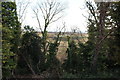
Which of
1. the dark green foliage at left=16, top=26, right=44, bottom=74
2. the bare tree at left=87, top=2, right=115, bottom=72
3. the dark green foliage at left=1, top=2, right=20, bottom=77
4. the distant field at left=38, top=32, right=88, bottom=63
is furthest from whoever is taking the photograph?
the distant field at left=38, top=32, right=88, bottom=63

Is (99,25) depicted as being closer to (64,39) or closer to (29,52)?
(64,39)

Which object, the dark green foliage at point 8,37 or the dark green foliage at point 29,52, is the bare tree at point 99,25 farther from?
the dark green foliage at point 8,37

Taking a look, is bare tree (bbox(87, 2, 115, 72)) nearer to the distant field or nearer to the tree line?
the tree line

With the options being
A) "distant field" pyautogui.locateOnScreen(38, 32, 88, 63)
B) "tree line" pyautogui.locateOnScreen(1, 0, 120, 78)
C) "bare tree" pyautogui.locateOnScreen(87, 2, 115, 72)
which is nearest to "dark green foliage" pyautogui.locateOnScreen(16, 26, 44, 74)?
"tree line" pyautogui.locateOnScreen(1, 0, 120, 78)

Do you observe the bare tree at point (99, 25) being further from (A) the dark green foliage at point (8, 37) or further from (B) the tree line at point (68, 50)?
(A) the dark green foliage at point (8, 37)

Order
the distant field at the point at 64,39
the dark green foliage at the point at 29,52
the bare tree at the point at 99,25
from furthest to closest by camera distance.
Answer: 1. the distant field at the point at 64,39
2. the dark green foliage at the point at 29,52
3. the bare tree at the point at 99,25

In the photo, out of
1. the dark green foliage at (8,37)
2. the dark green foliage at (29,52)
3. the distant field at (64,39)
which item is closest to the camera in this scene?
the dark green foliage at (8,37)

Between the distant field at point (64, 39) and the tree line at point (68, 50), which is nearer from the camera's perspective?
the tree line at point (68, 50)

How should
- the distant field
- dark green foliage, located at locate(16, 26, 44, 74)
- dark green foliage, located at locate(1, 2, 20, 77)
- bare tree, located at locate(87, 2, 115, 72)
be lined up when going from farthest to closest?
the distant field < dark green foliage, located at locate(16, 26, 44, 74) < bare tree, located at locate(87, 2, 115, 72) < dark green foliage, located at locate(1, 2, 20, 77)

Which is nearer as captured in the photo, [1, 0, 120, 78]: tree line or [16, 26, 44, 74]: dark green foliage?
[1, 0, 120, 78]: tree line

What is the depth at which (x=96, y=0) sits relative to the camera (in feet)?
14.0

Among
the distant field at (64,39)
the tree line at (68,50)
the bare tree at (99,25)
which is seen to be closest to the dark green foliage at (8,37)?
the tree line at (68,50)

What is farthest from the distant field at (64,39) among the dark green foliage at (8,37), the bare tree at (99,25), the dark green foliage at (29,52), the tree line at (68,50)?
the dark green foliage at (8,37)

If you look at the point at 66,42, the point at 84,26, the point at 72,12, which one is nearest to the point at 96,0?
the point at 72,12
